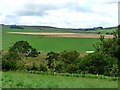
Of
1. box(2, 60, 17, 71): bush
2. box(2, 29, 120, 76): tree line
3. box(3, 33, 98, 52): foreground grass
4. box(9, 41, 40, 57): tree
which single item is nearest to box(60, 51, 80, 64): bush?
box(2, 29, 120, 76): tree line

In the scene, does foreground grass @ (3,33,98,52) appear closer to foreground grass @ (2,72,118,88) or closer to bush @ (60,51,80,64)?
bush @ (60,51,80,64)

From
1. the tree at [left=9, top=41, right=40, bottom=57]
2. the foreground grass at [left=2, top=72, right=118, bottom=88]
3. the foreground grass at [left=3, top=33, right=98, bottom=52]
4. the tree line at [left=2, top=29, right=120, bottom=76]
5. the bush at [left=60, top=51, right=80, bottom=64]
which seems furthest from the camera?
the foreground grass at [left=3, top=33, right=98, bottom=52]

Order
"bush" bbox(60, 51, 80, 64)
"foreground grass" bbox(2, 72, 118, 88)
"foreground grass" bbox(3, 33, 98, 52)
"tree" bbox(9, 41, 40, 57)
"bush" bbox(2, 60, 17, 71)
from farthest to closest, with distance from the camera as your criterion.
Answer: "foreground grass" bbox(3, 33, 98, 52), "tree" bbox(9, 41, 40, 57), "bush" bbox(60, 51, 80, 64), "bush" bbox(2, 60, 17, 71), "foreground grass" bbox(2, 72, 118, 88)

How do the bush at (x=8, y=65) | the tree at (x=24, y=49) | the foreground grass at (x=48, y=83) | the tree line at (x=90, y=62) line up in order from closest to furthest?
1. the foreground grass at (x=48, y=83)
2. the bush at (x=8, y=65)
3. the tree line at (x=90, y=62)
4. the tree at (x=24, y=49)

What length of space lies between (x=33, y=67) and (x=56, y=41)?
4297 centimetres

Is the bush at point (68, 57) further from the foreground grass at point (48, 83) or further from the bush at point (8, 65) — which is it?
the foreground grass at point (48, 83)

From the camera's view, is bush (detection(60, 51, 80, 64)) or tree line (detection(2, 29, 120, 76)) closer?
tree line (detection(2, 29, 120, 76))

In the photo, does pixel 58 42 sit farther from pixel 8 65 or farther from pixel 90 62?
pixel 8 65

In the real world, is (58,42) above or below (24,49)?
above

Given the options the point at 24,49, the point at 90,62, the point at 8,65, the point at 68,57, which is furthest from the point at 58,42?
the point at 8,65

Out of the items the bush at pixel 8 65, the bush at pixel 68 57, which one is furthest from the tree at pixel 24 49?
the bush at pixel 8 65

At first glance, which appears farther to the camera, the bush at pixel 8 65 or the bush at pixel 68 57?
the bush at pixel 68 57

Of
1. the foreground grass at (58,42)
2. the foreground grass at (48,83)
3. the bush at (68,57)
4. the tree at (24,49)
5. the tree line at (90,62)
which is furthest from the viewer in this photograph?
the foreground grass at (58,42)

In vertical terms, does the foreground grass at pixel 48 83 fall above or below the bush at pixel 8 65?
above
